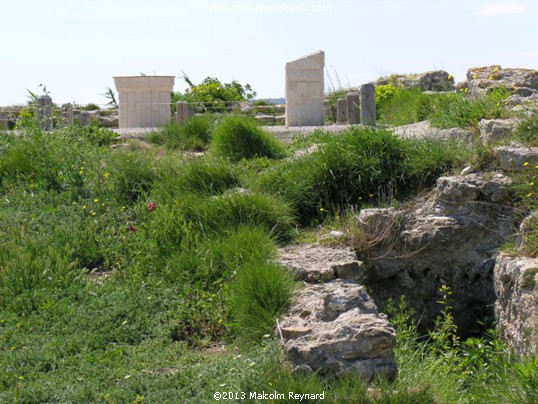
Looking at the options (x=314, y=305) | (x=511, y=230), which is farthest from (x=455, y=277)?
(x=314, y=305)

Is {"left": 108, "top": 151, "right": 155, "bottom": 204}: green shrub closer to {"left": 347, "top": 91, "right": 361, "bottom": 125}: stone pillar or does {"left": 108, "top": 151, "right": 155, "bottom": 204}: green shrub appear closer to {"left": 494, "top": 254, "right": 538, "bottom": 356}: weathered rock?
{"left": 494, "top": 254, "right": 538, "bottom": 356}: weathered rock

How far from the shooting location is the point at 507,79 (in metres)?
13.3

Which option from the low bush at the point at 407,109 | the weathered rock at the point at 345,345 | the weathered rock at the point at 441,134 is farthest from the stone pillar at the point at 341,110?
the weathered rock at the point at 345,345

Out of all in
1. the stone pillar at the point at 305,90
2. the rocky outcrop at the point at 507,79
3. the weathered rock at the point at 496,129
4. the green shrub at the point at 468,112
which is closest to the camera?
the weathered rock at the point at 496,129

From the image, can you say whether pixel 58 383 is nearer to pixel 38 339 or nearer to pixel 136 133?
pixel 38 339

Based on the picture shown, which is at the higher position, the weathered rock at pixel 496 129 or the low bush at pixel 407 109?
the low bush at pixel 407 109

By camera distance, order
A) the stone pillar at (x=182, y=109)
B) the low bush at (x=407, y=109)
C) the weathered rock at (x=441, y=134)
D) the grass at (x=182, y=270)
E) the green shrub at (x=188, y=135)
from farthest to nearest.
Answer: the stone pillar at (x=182, y=109) → the green shrub at (x=188, y=135) → the low bush at (x=407, y=109) → the weathered rock at (x=441, y=134) → the grass at (x=182, y=270)

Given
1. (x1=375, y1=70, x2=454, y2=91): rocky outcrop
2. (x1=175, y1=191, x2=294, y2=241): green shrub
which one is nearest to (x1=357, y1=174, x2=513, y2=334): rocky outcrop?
(x1=175, y1=191, x2=294, y2=241): green shrub

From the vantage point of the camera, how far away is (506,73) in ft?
45.3

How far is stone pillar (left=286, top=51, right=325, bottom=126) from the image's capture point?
1516cm

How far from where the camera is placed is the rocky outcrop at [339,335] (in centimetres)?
498

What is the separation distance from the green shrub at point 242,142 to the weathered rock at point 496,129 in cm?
290

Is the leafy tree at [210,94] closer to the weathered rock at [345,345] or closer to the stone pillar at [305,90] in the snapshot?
the stone pillar at [305,90]

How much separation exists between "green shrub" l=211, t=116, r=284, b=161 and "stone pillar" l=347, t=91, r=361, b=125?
16.8 ft
